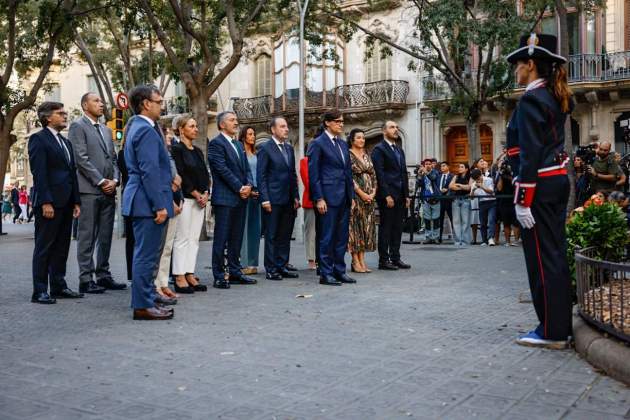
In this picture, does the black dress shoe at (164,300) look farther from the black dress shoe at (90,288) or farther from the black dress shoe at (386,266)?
the black dress shoe at (386,266)

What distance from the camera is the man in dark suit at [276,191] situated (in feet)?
33.1

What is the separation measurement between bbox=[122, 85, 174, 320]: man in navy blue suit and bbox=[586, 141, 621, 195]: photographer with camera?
868cm

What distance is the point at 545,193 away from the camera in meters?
5.38

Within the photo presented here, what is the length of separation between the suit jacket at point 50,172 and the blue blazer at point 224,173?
1653 mm

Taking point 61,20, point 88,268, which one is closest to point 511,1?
point 61,20

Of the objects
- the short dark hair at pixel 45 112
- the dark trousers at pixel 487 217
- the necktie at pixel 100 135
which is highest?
the short dark hair at pixel 45 112

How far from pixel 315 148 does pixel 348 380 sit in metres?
5.30

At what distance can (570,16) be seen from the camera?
90.9 ft

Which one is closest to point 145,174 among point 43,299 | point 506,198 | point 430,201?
point 43,299

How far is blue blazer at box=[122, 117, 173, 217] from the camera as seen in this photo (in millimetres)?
6727

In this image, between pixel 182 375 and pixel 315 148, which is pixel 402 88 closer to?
pixel 315 148

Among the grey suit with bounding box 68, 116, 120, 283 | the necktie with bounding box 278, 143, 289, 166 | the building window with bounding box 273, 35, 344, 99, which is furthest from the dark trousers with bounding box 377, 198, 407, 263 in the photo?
the building window with bounding box 273, 35, 344, 99

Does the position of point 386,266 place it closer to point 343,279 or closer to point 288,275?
point 288,275

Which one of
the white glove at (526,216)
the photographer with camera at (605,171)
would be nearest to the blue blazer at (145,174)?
the white glove at (526,216)
